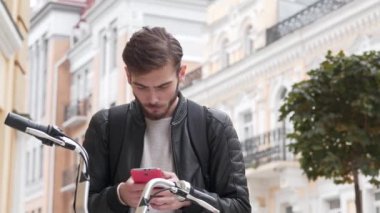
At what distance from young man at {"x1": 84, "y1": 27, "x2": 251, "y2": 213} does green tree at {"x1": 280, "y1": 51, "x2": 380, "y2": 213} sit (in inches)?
372

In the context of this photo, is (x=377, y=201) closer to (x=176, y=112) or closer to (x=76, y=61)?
(x=176, y=112)

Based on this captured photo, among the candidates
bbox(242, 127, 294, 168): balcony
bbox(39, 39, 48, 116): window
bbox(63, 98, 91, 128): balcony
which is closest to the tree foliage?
bbox(242, 127, 294, 168): balcony

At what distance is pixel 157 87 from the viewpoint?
2748 millimetres

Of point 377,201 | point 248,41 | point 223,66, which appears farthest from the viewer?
point 223,66

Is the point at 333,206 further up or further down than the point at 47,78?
further down

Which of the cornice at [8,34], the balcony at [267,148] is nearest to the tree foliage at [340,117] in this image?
the cornice at [8,34]

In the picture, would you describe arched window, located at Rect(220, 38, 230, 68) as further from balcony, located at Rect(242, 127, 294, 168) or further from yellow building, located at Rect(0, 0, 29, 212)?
yellow building, located at Rect(0, 0, 29, 212)

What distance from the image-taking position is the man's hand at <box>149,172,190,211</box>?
2.63 m

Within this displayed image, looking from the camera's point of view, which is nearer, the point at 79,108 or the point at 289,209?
the point at 289,209

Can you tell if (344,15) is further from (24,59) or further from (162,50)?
(162,50)

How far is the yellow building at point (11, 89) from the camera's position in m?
12.0

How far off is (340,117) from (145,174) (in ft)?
33.3

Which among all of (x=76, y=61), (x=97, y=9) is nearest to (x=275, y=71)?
(x=97, y=9)

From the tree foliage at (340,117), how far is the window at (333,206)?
761 centimetres
